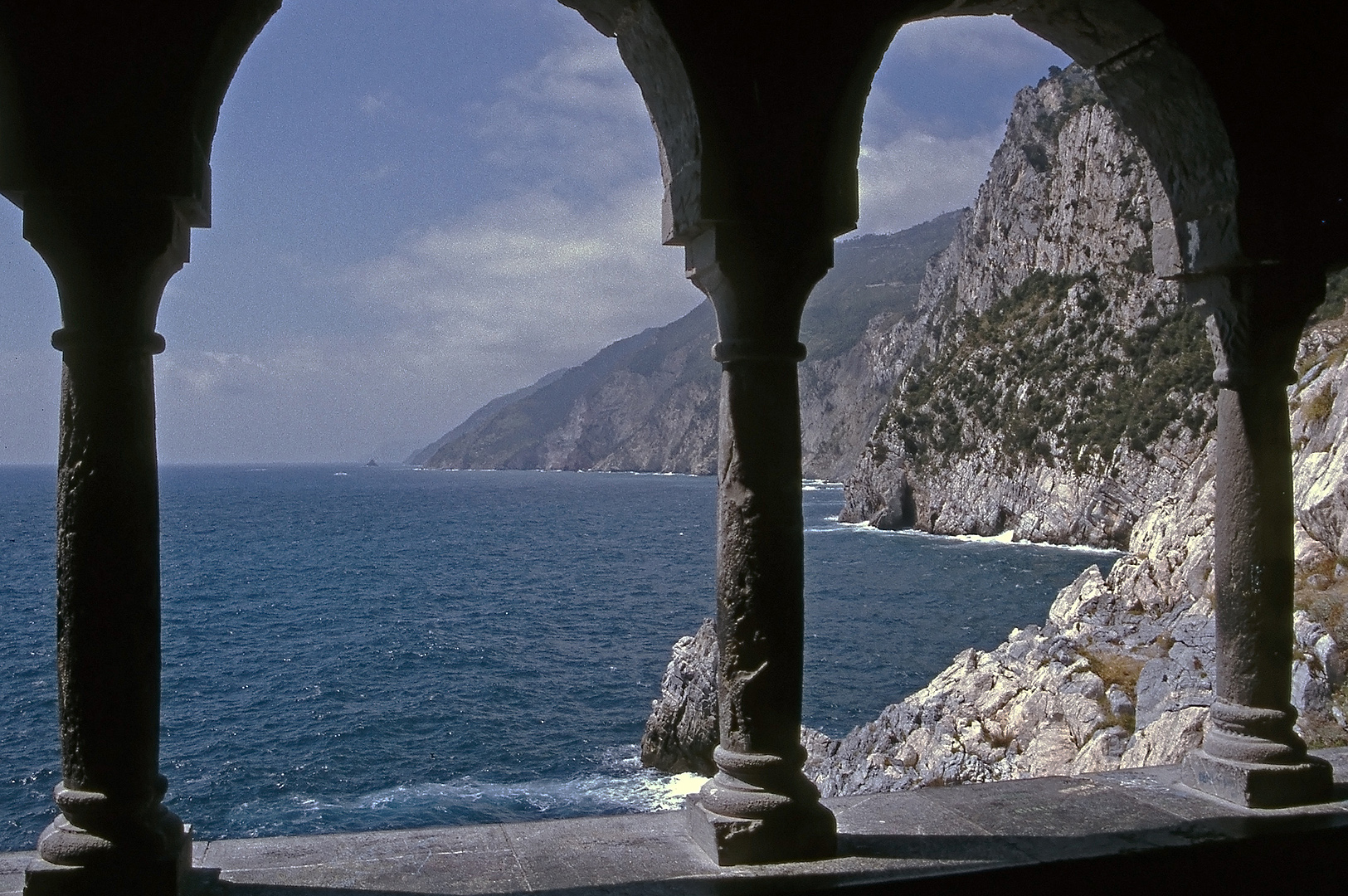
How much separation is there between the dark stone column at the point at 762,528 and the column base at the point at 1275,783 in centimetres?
211

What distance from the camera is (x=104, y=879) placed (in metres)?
3.54

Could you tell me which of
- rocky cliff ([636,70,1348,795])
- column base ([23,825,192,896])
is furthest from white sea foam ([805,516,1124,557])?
column base ([23,825,192,896])

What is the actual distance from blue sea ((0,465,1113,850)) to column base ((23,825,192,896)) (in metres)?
14.3

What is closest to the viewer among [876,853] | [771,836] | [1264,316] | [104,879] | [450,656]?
[104,879]

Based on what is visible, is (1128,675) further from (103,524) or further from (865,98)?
(103,524)

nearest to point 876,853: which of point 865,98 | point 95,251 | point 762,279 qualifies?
point 762,279

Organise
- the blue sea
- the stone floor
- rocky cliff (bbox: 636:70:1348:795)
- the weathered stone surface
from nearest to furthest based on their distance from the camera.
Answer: the stone floor < rocky cliff (bbox: 636:70:1348:795) < the weathered stone surface < the blue sea

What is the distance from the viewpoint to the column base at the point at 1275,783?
487 cm

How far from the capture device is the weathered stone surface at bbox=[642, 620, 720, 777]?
21172mm

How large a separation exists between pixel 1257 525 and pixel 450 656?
36.9 meters

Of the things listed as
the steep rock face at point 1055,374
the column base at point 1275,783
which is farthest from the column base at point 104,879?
the steep rock face at point 1055,374

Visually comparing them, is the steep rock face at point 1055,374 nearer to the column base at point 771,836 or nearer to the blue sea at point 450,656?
the blue sea at point 450,656

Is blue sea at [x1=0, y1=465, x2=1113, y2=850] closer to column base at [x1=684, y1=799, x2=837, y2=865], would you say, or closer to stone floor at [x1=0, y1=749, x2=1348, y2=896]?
stone floor at [x1=0, y1=749, x2=1348, y2=896]

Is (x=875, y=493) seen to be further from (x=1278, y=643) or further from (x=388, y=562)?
(x=1278, y=643)
